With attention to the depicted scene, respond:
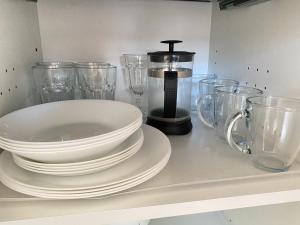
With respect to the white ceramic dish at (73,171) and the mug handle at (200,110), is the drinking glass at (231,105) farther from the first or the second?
the white ceramic dish at (73,171)

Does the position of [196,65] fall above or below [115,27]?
below

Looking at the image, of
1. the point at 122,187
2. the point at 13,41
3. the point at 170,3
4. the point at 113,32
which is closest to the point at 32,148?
the point at 122,187

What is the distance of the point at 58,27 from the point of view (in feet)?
2.69

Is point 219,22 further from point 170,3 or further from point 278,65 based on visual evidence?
point 278,65

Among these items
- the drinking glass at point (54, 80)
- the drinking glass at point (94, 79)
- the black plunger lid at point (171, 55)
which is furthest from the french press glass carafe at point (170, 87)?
the drinking glass at point (54, 80)

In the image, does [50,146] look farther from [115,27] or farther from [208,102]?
[115,27]

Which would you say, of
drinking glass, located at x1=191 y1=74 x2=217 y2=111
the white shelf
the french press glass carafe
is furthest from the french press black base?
drinking glass, located at x1=191 y1=74 x2=217 y2=111

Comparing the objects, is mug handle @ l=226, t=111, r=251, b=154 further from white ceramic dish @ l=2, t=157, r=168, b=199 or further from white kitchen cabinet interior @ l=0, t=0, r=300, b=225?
white ceramic dish @ l=2, t=157, r=168, b=199

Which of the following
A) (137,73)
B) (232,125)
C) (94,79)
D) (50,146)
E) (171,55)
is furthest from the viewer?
(137,73)

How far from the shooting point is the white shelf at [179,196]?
0.37 m

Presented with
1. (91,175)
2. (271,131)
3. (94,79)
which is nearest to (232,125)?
(271,131)

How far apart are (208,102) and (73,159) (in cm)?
45

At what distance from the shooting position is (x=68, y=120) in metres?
0.58

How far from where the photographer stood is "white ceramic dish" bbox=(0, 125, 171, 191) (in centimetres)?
38
